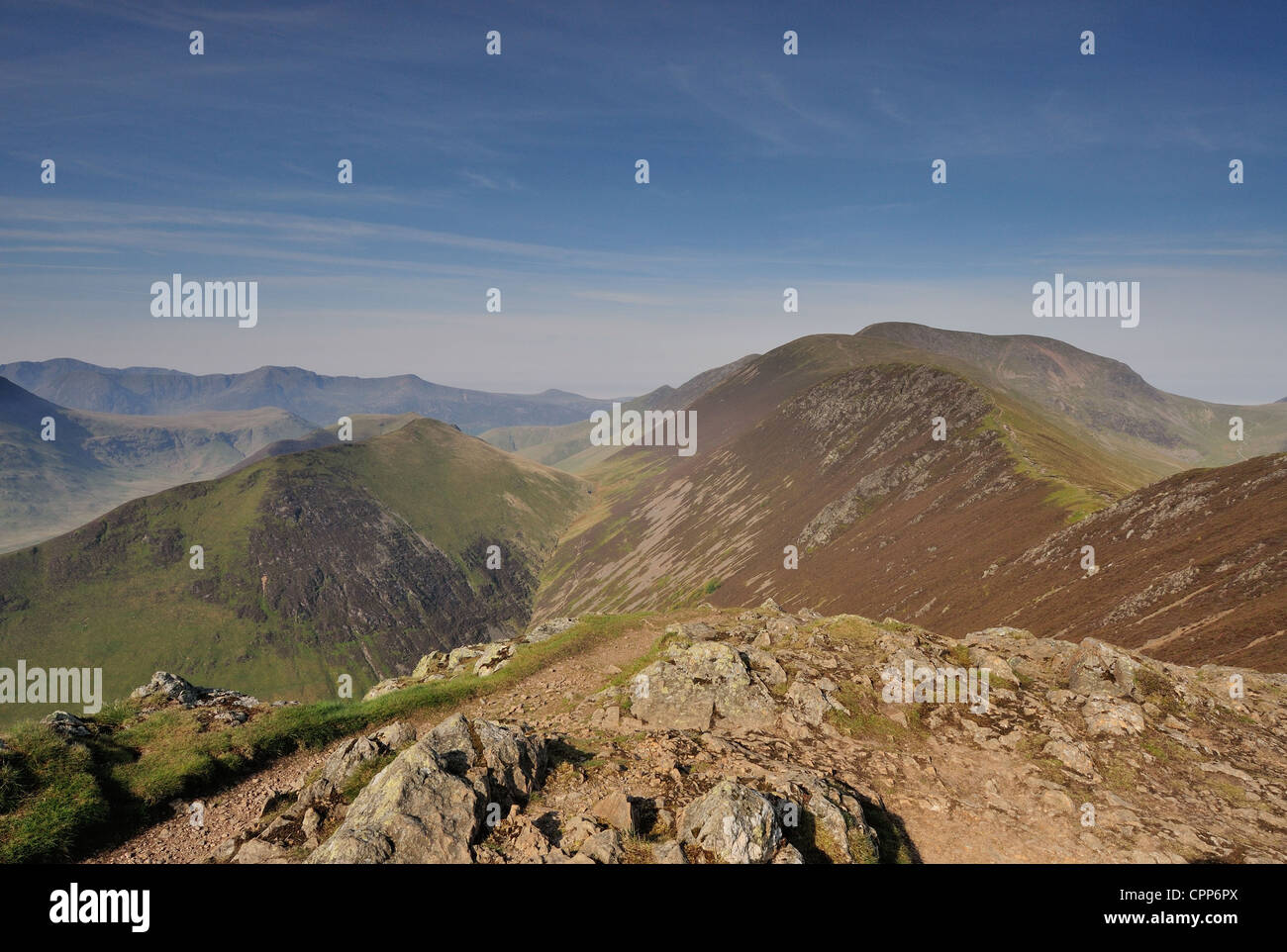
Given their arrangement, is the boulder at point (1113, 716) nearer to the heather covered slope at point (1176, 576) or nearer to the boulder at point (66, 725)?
the heather covered slope at point (1176, 576)

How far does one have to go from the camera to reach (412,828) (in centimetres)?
1247

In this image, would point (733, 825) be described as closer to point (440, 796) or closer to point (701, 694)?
point (440, 796)

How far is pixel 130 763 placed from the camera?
18.9 meters

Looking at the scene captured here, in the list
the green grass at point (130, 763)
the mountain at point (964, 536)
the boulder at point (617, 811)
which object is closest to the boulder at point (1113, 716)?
the boulder at point (617, 811)

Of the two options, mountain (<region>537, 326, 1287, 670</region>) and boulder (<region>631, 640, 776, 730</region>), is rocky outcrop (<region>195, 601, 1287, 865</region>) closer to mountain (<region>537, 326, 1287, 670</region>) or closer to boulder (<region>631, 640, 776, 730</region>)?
boulder (<region>631, 640, 776, 730</region>)

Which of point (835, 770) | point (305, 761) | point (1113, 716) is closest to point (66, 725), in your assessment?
point (305, 761)

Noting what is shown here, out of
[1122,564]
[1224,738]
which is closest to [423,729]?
[1224,738]

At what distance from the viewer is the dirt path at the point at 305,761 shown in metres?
16.5

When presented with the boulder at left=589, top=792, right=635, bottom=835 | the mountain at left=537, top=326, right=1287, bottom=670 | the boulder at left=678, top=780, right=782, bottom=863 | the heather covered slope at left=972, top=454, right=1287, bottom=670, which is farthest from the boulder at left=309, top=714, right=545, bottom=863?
the mountain at left=537, top=326, right=1287, bottom=670

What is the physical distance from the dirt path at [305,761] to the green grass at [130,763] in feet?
1.83

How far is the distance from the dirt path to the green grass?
558 millimetres

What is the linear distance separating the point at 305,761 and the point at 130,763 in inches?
207

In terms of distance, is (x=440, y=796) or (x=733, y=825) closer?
(x=733, y=825)
